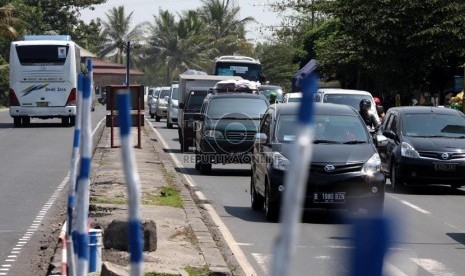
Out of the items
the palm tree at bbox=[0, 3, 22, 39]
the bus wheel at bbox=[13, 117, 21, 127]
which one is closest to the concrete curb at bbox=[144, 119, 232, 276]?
the bus wheel at bbox=[13, 117, 21, 127]

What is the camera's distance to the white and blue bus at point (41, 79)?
43875 millimetres

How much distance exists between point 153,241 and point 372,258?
9.13m

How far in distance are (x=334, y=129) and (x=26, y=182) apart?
7288 millimetres

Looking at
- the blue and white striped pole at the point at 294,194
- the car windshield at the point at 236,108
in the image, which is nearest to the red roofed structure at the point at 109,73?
the car windshield at the point at 236,108

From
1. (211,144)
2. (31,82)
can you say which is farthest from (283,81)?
(211,144)

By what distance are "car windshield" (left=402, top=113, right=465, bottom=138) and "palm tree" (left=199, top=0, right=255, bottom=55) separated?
75030mm

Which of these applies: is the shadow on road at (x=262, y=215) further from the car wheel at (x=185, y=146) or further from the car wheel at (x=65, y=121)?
the car wheel at (x=65, y=121)

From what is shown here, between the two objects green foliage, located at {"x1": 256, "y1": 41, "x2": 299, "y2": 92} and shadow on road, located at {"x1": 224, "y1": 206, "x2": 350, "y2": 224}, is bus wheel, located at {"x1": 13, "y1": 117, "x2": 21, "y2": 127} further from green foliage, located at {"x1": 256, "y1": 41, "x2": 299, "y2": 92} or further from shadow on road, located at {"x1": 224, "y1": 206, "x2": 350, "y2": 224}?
green foliage, located at {"x1": 256, "y1": 41, "x2": 299, "y2": 92}

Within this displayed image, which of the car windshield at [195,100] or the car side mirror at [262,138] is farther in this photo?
the car windshield at [195,100]

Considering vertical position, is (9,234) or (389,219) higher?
(389,219)

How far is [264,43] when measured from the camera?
88750 mm

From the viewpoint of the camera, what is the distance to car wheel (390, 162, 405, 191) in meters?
19.8

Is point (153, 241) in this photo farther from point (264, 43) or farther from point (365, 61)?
point (264, 43)

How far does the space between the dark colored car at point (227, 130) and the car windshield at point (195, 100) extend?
8664 millimetres
